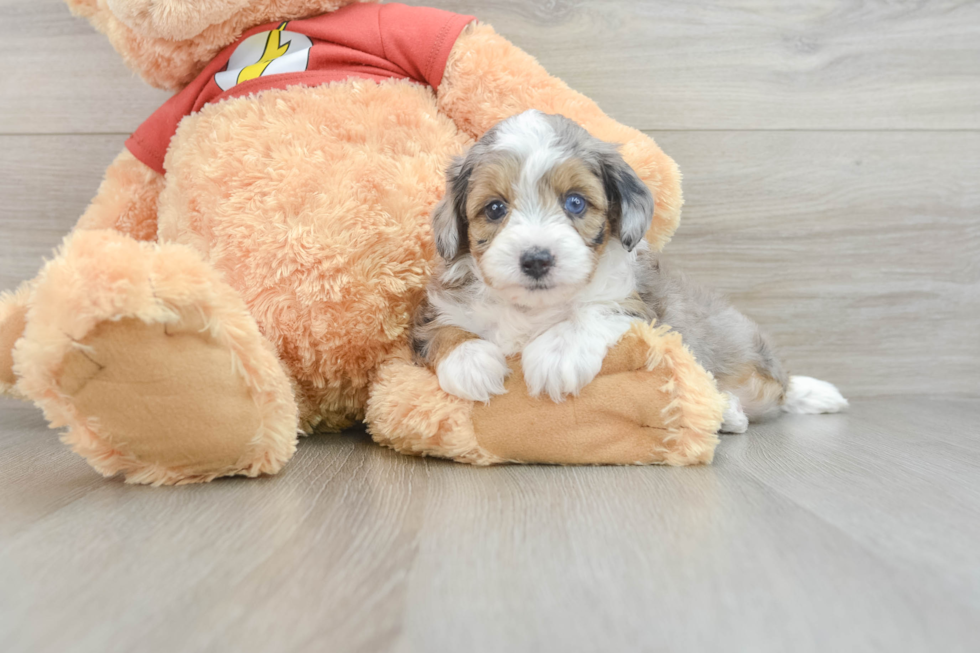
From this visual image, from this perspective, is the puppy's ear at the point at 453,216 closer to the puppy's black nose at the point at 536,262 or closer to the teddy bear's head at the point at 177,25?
the puppy's black nose at the point at 536,262

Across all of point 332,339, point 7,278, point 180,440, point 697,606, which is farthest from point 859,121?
point 7,278

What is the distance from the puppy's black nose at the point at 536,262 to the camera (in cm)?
144

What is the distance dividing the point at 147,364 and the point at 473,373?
25.1 inches

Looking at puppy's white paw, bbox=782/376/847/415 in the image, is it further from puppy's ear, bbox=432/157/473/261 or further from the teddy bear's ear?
the teddy bear's ear

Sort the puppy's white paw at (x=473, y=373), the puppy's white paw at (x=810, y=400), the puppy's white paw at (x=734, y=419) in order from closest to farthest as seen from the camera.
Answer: the puppy's white paw at (x=473, y=373) → the puppy's white paw at (x=734, y=419) → the puppy's white paw at (x=810, y=400)

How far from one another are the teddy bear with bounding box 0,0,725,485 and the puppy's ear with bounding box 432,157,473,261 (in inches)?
3.7

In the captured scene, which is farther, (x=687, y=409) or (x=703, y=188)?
(x=703, y=188)

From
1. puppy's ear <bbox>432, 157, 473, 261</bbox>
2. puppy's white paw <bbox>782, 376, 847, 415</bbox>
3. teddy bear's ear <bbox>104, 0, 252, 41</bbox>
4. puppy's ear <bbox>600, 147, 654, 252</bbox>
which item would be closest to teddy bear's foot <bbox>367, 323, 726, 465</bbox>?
puppy's ear <bbox>600, 147, 654, 252</bbox>

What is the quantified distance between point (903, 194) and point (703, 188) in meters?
0.71

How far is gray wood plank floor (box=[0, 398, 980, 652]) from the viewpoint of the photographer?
0.83 m

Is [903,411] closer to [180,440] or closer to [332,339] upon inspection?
[332,339]

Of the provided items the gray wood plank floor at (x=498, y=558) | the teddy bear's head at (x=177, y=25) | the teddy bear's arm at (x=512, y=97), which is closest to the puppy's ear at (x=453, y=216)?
the teddy bear's arm at (x=512, y=97)

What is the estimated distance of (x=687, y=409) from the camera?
152 centimetres

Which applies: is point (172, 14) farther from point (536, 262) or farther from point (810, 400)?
point (810, 400)
